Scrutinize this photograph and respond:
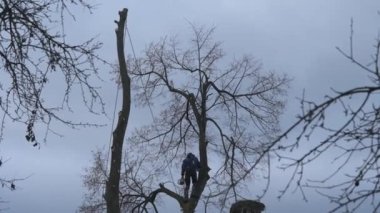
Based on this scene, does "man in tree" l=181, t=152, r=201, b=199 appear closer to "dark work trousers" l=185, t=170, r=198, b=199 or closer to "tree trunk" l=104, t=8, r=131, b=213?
"dark work trousers" l=185, t=170, r=198, b=199

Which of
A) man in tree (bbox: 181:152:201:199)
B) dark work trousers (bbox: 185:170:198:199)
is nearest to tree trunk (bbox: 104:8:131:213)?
man in tree (bbox: 181:152:201:199)

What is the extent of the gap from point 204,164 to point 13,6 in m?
11.2

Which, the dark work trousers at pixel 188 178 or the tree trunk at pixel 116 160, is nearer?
the tree trunk at pixel 116 160

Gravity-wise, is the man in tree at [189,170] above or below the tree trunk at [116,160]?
above

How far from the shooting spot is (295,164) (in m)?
3.82

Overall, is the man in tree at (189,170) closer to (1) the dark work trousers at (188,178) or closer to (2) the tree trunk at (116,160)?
(1) the dark work trousers at (188,178)

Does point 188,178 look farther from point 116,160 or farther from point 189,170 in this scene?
point 116,160

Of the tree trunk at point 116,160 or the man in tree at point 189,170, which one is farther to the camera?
the man in tree at point 189,170

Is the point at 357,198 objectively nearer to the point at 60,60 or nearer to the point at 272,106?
the point at 60,60

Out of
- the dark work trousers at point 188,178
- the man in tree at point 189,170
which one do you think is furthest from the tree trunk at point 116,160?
the dark work trousers at point 188,178

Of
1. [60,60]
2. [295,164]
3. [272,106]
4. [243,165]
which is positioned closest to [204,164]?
[243,165]

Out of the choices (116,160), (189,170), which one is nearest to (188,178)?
(189,170)

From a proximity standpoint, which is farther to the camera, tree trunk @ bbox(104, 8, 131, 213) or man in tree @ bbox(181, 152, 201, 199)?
man in tree @ bbox(181, 152, 201, 199)

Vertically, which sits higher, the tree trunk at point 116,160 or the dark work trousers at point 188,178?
the dark work trousers at point 188,178
